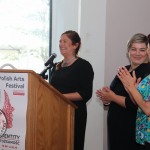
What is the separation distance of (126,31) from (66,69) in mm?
949

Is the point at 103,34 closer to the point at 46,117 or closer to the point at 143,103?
the point at 143,103

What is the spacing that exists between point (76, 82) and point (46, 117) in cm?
86

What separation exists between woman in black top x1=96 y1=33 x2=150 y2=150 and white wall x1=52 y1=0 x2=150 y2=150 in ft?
2.34

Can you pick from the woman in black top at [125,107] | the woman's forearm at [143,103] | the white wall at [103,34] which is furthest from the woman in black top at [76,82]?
the woman's forearm at [143,103]

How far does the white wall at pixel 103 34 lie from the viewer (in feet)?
9.82

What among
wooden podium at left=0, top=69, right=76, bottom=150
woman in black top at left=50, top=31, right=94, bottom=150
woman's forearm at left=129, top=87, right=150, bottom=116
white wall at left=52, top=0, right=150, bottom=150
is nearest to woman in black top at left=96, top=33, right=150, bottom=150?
woman in black top at left=50, top=31, right=94, bottom=150

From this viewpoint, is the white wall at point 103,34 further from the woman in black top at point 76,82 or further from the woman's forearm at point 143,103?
the woman's forearm at point 143,103

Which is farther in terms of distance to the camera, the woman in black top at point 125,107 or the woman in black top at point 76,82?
the woman in black top at point 76,82

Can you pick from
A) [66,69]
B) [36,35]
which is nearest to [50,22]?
[36,35]

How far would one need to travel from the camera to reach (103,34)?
3.00 meters

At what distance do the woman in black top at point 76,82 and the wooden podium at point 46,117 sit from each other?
558mm

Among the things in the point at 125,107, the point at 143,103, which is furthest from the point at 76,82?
the point at 143,103

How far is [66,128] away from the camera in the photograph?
1.83 meters

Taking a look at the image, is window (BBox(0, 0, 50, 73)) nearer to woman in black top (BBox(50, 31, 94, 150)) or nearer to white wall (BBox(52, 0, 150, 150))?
white wall (BBox(52, 0, 150, 150))
